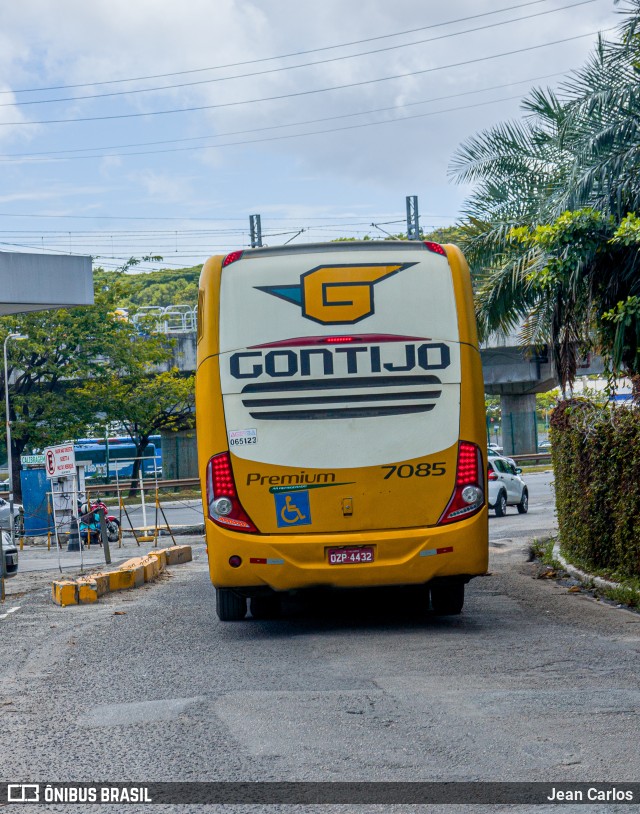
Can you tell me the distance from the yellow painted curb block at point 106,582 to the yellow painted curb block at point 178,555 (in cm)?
106

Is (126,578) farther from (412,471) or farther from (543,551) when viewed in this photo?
(543,551)

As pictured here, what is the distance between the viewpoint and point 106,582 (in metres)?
15.1

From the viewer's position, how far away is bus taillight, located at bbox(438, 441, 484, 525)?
1024 centimetres

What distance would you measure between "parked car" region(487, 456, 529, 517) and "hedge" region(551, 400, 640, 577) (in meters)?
12.2

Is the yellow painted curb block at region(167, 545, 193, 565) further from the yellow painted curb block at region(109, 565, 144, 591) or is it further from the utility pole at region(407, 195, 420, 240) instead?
the utility pole at region(407, 195, 420, 240)

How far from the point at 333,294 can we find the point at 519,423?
50894 mm

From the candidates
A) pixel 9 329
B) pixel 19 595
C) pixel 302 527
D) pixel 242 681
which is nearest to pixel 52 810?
pixel 242 681

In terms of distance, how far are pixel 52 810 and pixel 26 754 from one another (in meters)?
1.10

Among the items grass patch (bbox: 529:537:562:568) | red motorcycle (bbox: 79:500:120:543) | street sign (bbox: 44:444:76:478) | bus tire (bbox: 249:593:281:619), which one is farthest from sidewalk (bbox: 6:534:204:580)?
grass patch (bbox: 529:537:562:568)

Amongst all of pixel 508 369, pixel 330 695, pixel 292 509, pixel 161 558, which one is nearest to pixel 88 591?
pixel 161 558

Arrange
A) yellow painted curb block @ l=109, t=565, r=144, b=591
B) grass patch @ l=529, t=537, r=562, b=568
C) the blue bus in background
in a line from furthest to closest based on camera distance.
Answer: the blue bus in background
grass patch @ l=529, t=537, r=562, b=568
yellow painted curb block @ l=109, t=565, r=144, b=591

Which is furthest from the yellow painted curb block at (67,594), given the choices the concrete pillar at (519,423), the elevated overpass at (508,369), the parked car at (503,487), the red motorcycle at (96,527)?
the concrete pillar at (519,423)

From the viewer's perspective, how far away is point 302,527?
1020 centimetres

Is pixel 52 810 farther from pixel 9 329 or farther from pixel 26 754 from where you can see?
pixel 9 329
